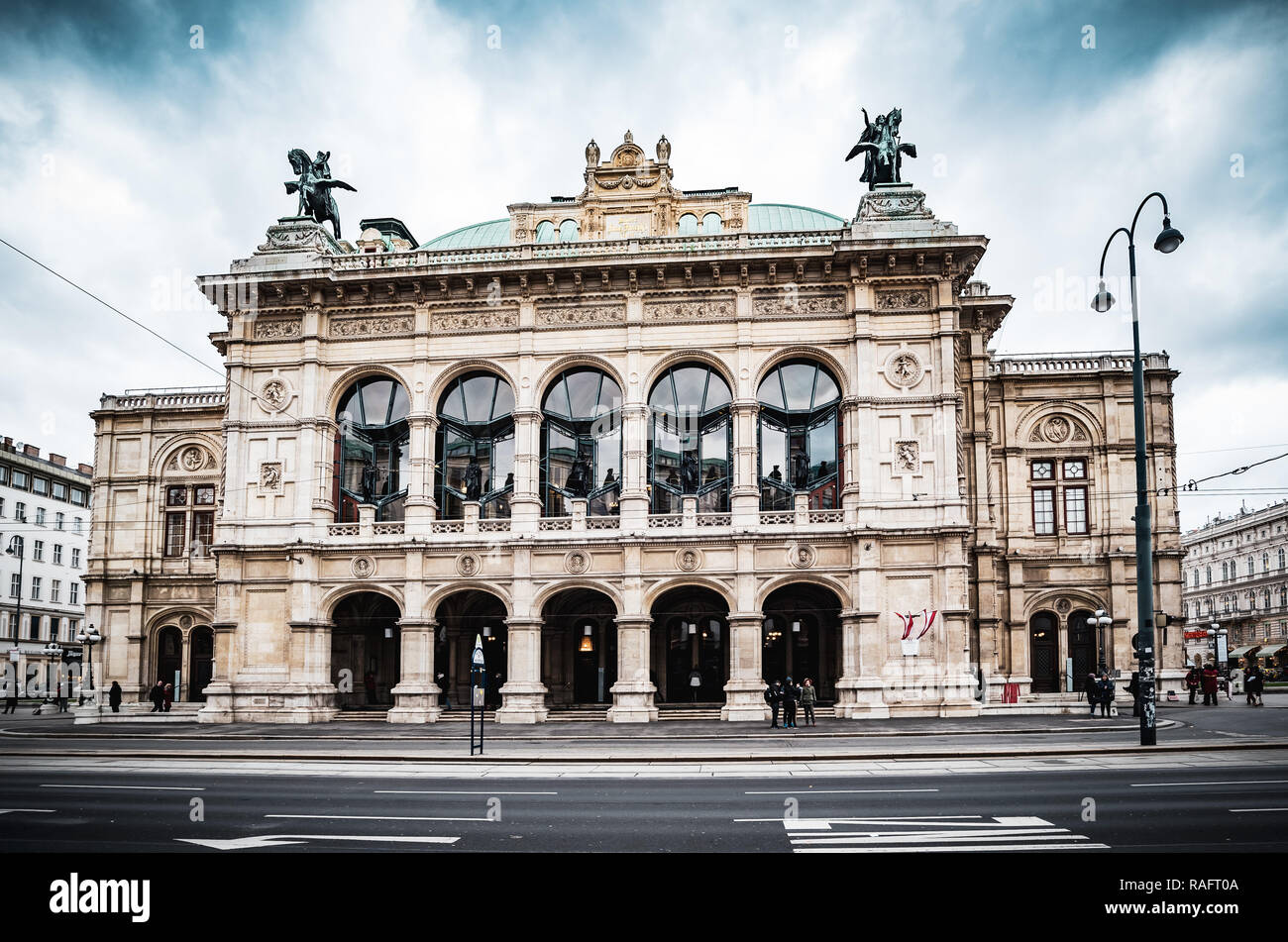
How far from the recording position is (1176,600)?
144 ft

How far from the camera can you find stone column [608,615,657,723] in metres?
35.0

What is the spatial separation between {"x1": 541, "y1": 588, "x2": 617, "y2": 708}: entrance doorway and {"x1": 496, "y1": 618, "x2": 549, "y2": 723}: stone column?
11.9 ft

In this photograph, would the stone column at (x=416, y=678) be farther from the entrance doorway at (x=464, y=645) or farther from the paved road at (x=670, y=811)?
the paved road at (x=670, y=811)

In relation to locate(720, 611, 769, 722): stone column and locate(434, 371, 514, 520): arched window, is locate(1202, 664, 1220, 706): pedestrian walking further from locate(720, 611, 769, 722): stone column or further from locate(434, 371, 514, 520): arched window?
locate(434, 371, 514, 520): arched window

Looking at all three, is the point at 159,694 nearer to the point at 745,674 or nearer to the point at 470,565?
the point at 470,565

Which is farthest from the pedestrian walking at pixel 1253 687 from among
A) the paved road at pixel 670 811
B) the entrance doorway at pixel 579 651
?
the entrance doorway at pixel 579 651

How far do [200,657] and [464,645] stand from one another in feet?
46.9

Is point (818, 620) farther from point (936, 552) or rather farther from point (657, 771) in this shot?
point (657, 771)

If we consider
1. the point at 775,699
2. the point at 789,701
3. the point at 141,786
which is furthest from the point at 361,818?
the point at 789,701

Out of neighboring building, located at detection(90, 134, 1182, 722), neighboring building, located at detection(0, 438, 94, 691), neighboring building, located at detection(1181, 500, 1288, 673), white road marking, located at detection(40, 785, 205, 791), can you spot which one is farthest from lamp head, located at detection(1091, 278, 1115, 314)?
neighboring building, located at detection(0, 438, 94, 691)

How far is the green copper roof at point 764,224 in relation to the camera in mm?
44875

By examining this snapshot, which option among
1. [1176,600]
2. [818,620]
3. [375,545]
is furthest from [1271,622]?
[375,545]

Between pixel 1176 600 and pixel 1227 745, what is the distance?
23.5 m

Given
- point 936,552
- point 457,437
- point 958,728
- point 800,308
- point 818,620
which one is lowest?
point 958,728
